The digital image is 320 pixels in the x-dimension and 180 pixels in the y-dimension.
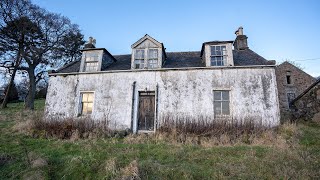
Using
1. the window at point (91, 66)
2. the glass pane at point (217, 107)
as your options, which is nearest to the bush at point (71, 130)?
the window at point (91, 66)

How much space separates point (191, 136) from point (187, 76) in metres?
4.24

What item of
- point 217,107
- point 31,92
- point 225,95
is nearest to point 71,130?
point 217,107

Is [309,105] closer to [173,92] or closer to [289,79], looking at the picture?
[173,92]

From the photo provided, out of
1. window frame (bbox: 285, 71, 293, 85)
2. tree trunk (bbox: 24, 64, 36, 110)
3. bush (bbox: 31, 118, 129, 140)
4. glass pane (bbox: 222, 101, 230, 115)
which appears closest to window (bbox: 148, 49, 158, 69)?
bush (bbox: 31, 118, 129, 140)

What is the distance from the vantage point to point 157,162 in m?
7.27

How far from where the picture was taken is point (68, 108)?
47.7ft

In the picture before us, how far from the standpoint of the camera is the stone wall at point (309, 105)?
1411cm

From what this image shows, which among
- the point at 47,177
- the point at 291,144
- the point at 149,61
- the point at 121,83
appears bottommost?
the point at 47,177

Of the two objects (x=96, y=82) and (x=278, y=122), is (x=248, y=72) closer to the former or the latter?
(x=278, y=122)

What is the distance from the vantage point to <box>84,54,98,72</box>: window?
603 inches

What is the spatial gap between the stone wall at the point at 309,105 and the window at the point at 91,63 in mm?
14486

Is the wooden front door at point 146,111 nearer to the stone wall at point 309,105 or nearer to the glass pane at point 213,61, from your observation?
the glass pane at point 213,61

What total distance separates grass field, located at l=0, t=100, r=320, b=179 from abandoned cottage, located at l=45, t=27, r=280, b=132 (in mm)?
3994

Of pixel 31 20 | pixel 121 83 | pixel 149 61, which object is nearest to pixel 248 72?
pixel 149 61
